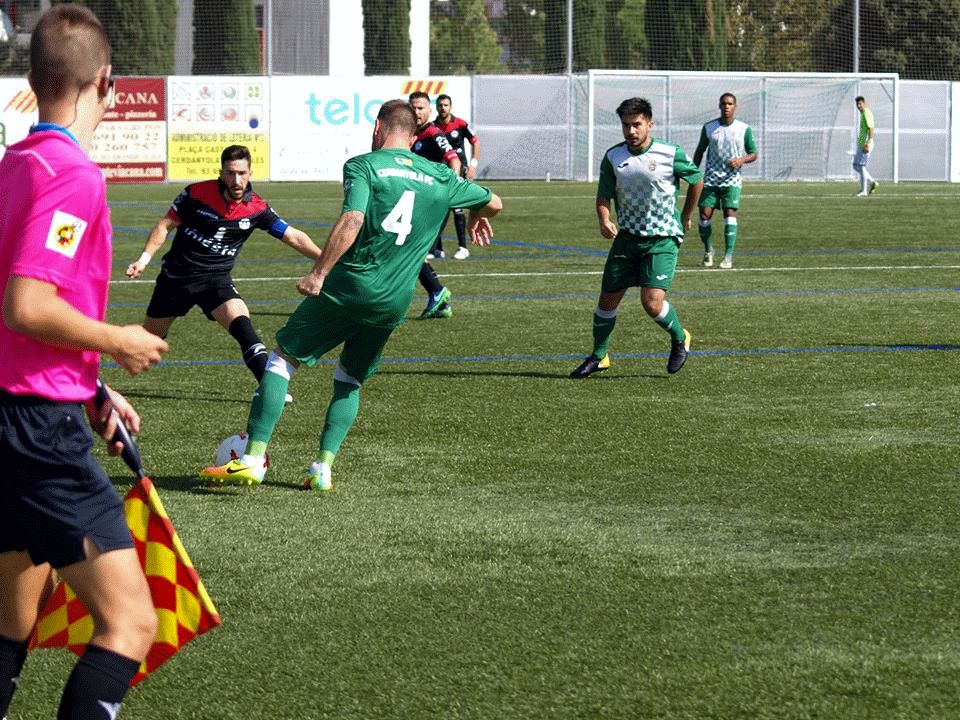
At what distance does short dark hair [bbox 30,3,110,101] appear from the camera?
3.66 metres

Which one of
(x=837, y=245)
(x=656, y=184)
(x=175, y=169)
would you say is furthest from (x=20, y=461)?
(x=175, y=169)

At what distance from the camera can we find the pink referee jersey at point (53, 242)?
357 centimetres

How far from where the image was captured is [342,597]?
19.9ft

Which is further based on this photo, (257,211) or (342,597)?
(257,211)

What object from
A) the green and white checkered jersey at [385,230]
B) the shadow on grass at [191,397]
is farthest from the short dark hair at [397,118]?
the shadow on grass at [191,397]

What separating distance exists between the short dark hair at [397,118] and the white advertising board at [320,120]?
3345 centimetres

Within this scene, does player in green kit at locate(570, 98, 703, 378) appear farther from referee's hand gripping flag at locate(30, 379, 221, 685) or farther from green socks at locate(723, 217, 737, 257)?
green socks at locate(723, 217, 737, 257)

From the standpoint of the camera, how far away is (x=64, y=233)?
3.58 metres

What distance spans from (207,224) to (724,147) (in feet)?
35.8

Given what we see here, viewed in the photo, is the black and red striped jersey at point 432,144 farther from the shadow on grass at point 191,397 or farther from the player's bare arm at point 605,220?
the shadow on grass at point 191,397

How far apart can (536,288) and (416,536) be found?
36.4 feet

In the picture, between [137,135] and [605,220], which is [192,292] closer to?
[605,220]

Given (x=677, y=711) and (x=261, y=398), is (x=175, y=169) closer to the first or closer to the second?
(x=261, y=398)

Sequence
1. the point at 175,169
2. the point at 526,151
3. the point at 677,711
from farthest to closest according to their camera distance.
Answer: the point at 526,151 → the point at 175,169 → the point at 677,711
